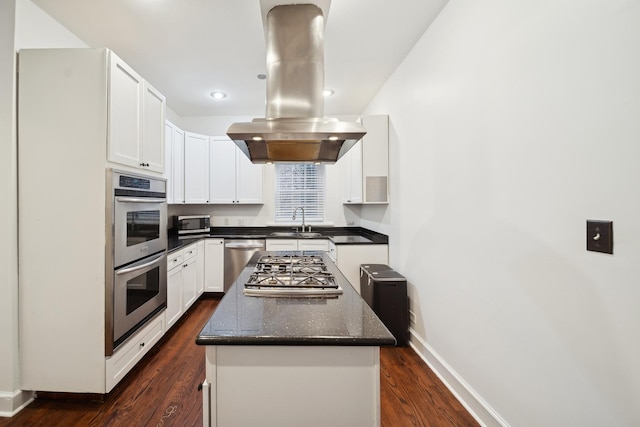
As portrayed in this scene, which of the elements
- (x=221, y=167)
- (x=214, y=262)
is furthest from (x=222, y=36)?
(x=214, y=262)

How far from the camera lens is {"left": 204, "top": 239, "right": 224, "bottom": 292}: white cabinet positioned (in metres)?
3.89

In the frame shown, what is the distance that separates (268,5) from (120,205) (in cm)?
162

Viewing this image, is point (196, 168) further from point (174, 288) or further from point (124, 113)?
point (124, 113)

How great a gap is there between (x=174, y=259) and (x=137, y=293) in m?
0.78

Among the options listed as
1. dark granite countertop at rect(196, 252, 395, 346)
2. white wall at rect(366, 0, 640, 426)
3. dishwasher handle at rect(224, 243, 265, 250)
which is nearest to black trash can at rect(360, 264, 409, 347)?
white wall at rect(366, 0, 640, 426)

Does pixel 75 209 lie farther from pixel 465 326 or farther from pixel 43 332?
pixel 465 326

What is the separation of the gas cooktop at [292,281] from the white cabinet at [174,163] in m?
2.20

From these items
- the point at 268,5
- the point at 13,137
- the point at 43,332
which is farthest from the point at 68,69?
the point at 43,332

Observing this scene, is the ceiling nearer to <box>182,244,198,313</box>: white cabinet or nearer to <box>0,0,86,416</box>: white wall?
<box>0,0,86,416</box>: white wall

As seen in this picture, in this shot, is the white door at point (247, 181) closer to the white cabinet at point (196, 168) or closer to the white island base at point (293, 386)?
the white cabinet at point (196, 168)

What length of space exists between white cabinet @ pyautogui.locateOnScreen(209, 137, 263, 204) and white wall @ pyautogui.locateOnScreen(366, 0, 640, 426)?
9.01ft

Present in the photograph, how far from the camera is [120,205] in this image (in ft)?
6.25

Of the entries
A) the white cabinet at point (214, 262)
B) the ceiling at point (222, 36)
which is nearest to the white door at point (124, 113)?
the ceiling at point (222, 36)

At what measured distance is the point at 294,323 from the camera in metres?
1.10
